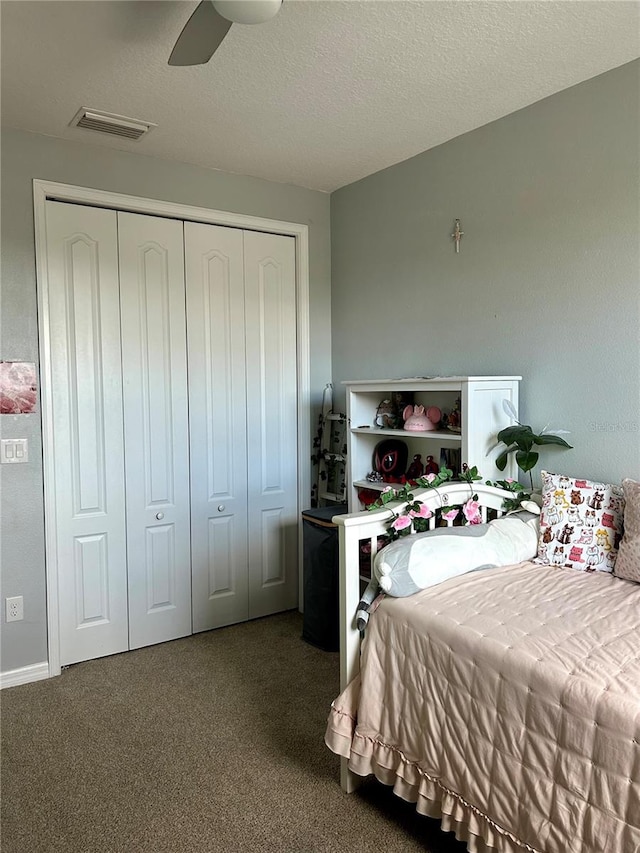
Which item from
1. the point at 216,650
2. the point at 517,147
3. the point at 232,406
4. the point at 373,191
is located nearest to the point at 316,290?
the point at 373,191

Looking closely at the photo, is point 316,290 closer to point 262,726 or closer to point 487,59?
point 487,59

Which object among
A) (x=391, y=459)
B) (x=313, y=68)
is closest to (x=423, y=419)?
(x=391, y=459)

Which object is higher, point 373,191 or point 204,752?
point 373,191

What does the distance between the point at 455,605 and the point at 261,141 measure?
7.52 ft

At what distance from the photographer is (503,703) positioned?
156 centimetres

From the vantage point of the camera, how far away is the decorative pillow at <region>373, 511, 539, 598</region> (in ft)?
6.41

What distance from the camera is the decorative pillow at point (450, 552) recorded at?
195 cm

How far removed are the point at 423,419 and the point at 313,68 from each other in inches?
59.9

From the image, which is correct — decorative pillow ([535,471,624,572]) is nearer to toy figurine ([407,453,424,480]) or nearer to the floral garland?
the floral garland

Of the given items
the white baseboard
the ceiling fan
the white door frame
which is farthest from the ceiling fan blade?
the white baseboard

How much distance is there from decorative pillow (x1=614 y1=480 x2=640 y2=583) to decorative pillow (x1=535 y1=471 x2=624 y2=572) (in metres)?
0.07

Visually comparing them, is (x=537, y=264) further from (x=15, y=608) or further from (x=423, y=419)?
(x=15, y=608)

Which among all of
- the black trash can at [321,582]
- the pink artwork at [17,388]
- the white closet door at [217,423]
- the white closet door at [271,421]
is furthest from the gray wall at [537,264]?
the pink artwork at [17,388]

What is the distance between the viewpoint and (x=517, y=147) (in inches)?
105
